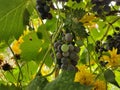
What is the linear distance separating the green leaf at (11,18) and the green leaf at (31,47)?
60 mm

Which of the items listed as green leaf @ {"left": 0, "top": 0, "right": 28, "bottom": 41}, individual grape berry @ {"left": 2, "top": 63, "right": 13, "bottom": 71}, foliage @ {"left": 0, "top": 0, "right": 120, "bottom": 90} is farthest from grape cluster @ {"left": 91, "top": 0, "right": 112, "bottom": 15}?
individual grape berry @ {"left": 2, "top": 63, "right": 13, "bottom": 71}

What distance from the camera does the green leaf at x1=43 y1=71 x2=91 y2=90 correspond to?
1.68 ft

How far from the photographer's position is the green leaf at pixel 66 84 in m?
0.51

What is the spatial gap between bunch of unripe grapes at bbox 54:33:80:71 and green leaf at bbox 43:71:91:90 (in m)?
0.01

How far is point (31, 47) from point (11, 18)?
0.09 metres

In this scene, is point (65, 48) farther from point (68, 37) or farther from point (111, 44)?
point (111, 44)

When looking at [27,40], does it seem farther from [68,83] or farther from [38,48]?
[68,83]

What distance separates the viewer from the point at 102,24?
2.83 feet

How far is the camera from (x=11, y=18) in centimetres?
68

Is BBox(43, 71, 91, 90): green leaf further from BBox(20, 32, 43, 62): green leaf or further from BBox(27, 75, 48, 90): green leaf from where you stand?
BBox(20, 32, 43, 62): green leaf

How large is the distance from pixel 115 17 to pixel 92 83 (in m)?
0.25

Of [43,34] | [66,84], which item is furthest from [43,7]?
[66,84]

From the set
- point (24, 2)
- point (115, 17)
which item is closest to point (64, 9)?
point (24, 2)

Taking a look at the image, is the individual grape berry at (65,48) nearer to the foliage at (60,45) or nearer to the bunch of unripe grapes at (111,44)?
the foliage at (60,45)
